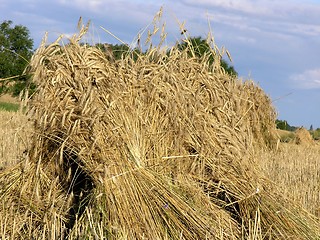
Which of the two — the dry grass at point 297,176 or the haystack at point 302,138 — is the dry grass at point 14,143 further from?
the haystack at point 302,138

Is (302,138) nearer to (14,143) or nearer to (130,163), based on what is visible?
(14,143)

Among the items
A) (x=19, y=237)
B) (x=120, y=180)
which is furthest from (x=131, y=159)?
(x=19, y=237)

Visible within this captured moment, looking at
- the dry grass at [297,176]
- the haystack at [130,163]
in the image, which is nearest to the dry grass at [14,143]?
the haystack at [130,163]

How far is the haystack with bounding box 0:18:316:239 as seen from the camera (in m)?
4.34

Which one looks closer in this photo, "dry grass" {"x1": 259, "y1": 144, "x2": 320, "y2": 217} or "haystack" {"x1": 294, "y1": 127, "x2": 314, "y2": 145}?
"dry grass" {"x1": 259, "y1": 144, "x2": 320, "y2": 217}

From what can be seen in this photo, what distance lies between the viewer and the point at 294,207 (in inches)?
197

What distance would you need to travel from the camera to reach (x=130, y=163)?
14.6 feet

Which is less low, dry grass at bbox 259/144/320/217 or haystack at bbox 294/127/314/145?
haystack at bbox 294/127/314/145

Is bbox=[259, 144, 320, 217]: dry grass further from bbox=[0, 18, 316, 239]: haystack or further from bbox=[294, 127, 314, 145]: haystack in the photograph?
bbox=[294, 127, 314, 145]: haystack

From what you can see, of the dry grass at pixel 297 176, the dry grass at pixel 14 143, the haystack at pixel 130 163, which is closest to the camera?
the haystack at pixel 130 163

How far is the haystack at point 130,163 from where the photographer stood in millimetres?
4340

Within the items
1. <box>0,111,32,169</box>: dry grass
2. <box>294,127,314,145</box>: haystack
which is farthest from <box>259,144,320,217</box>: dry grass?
<box>294,127,314,145</box>: haystack

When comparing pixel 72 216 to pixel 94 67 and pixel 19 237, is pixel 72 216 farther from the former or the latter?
pixel 94 67

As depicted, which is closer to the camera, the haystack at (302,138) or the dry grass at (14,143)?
the dry grass at (14,143)
